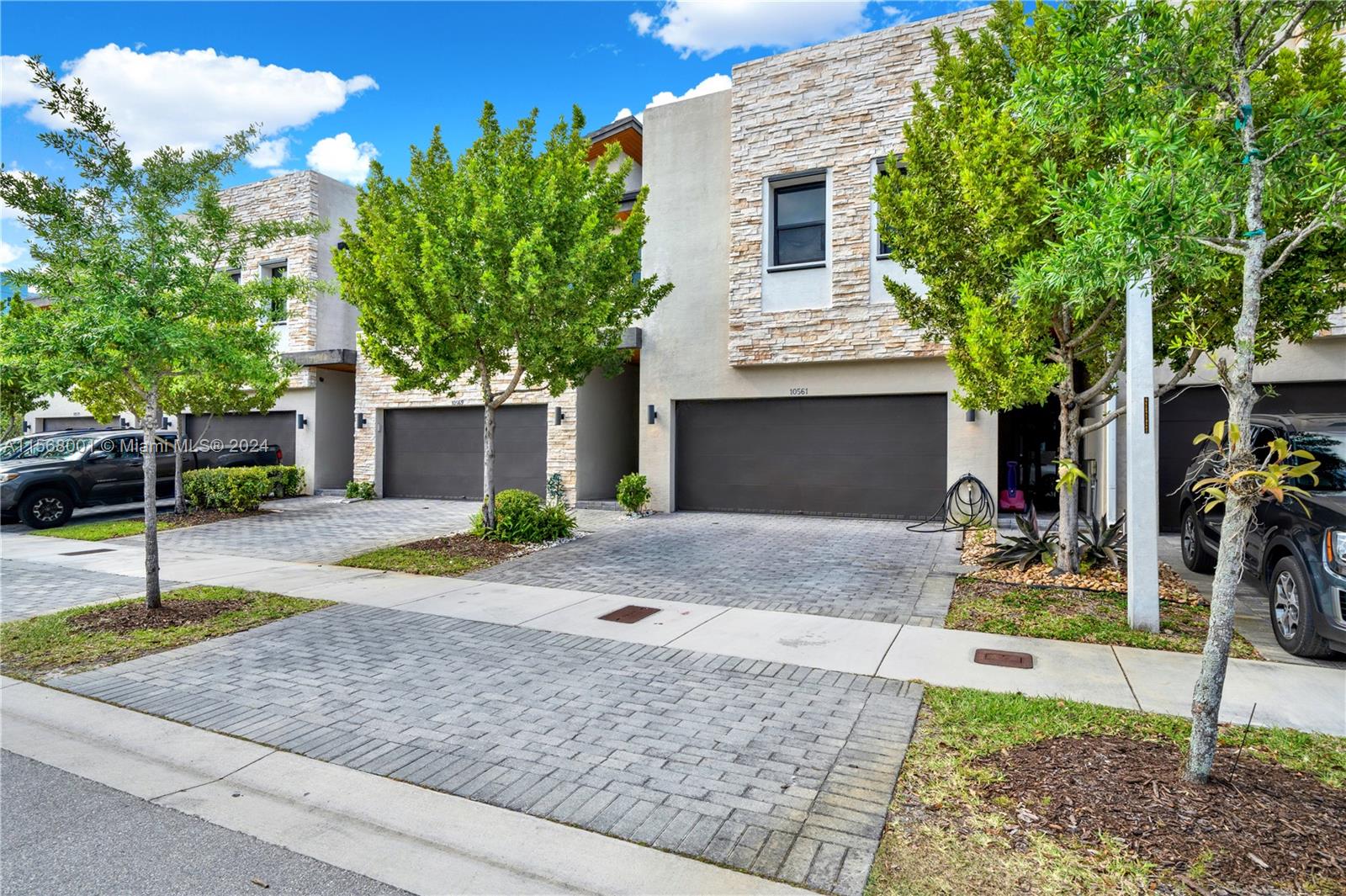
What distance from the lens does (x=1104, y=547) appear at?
8.16m

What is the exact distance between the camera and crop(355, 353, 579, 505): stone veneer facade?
16.0 m

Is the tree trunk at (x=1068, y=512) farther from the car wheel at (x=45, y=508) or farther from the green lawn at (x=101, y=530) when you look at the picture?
the car wheel at (x=45, y=508)

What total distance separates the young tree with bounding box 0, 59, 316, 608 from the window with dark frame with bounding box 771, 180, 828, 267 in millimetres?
9574

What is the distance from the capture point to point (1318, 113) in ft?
10.8

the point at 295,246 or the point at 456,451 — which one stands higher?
the point at 295,246

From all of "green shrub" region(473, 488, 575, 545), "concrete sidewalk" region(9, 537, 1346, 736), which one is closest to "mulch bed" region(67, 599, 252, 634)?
"concrete sidewalk" region(9, 537, 1346, 736)

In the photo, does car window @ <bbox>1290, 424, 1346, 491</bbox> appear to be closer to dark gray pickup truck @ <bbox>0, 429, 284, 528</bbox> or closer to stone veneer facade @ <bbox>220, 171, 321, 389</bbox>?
dark gray pickup truck @ <bbox>0, 429, 284, 528</bbox>

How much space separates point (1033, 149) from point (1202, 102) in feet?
6.16

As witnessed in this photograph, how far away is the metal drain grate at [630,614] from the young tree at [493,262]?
14.4 ft

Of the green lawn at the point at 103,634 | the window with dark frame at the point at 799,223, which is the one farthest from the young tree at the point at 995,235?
the green lawn at the point at 103,634

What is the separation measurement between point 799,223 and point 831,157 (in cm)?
131

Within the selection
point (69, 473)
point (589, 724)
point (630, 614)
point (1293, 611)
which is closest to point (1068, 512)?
point (1293, 611)

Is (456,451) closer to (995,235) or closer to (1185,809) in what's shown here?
(995,235)

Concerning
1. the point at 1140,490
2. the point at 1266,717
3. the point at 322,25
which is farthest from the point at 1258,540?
the point at 322,25
